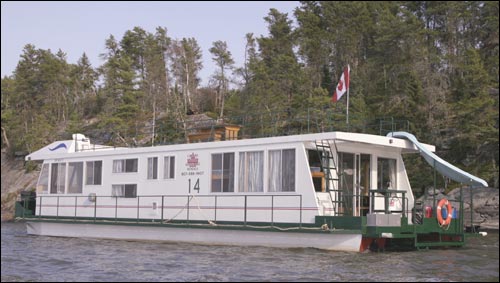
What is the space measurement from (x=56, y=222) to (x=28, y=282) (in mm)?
10204

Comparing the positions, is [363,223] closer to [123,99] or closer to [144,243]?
[144,243]

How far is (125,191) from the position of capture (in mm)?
20219

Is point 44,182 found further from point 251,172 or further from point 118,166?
point 251,172

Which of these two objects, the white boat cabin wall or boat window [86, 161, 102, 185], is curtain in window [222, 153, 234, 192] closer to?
the white boat cabin wall

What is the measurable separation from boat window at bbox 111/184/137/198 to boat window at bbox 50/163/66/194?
2.38m

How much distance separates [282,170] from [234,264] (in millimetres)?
3913

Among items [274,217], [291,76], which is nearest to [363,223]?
[274,217]

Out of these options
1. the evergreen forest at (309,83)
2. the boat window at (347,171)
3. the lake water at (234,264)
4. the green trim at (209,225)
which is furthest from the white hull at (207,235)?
the evergreen forest at (309,83)

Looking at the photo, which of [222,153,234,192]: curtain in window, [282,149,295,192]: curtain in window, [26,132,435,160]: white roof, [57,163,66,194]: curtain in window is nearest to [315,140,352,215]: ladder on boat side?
[26,132,435,160]: white roof

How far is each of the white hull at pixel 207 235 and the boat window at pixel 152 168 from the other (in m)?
1.67

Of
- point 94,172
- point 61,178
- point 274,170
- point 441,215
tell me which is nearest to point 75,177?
point 61,178

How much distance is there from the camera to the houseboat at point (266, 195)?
15.6 m

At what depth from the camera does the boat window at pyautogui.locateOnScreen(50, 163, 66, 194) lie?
21750 mm

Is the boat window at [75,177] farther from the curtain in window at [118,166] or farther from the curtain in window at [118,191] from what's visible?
the curtain in window at [118,166]
